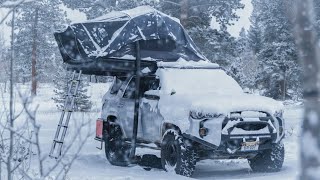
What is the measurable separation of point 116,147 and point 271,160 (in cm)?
323

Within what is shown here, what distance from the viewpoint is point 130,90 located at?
1027 cm

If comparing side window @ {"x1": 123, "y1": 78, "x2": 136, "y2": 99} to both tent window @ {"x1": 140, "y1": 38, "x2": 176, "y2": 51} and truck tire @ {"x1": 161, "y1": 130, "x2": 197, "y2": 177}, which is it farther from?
truck tire @ {"x1": 161, "y1": 130, "x2": 197, "y2": 177}

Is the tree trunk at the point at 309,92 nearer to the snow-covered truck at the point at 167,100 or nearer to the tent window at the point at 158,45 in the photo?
the snow-covered truck at the point at 167,100

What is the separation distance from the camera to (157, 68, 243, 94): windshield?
9406 mm

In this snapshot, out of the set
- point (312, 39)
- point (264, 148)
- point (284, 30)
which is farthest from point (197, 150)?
point (284, 30)

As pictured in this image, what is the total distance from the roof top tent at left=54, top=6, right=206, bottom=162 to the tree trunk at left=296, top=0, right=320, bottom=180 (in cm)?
807

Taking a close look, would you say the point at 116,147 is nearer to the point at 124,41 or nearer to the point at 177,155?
the point at 124,41

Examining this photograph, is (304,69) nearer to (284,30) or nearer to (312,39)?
(312,39)

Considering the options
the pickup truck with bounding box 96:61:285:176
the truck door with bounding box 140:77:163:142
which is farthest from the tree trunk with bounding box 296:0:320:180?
the truck door with bounding box 140:77:163:142

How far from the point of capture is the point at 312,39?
1663 mm

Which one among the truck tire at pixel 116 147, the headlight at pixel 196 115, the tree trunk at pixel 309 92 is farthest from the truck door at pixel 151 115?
the tree trunk at pixel 309 92

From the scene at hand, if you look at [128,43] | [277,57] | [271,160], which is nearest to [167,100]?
[128,43]

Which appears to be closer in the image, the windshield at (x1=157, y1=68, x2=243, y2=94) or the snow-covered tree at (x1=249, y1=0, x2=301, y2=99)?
the windshield at (x1=157, y1=68, x2=243, y2=94)

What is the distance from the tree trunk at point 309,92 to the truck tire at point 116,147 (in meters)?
8.75
